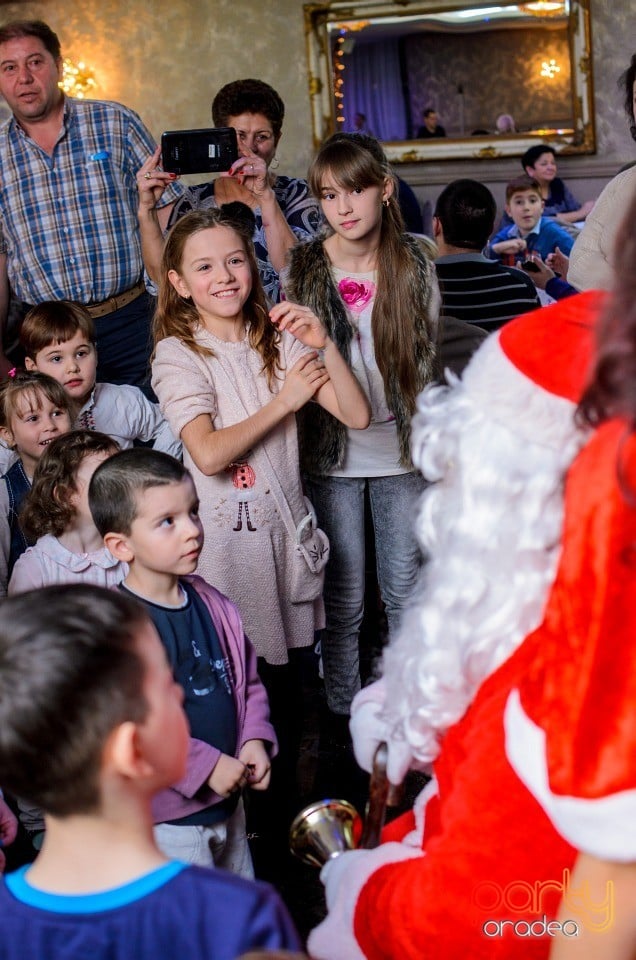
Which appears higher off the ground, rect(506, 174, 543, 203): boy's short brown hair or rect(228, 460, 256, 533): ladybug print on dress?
rect(506, 174, 543, 203): boy's short brown hair

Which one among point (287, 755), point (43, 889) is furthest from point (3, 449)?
point (43, 889)

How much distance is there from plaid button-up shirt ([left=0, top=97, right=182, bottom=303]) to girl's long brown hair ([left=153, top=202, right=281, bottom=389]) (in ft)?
3.56

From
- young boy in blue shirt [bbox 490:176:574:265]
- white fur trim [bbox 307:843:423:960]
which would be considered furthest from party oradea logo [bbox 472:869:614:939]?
young boy in blue shirt [bbox 490:176:574:265]

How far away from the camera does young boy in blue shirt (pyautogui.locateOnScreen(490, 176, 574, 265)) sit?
178 inches

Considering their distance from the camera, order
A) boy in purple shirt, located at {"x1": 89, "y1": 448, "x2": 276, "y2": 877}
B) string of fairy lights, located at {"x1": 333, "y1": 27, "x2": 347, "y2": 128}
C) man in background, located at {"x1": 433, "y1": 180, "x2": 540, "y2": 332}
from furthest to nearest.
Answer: string of fairy lights, located at {"x1": 333, "y1": 27, "x2": 347, "y2": 128}
man in background, located at {"x1": 433, "y1": 180, "x2": 540, "y2": 332}
boy in purple shirt, located at {"x1": 89, "y1": 448, "x2": 276, "y2": 877}

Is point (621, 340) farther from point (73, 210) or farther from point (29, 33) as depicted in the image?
point (29, 33)

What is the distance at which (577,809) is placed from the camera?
2.47 feet

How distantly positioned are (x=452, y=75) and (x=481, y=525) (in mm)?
5992

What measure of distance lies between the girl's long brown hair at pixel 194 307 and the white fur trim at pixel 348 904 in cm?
131

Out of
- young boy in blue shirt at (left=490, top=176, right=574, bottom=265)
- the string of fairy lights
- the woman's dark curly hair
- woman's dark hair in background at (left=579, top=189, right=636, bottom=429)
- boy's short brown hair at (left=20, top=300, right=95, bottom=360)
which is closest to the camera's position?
woman's dark hair in background at (left=579, top=189, right=636, bottom=429)

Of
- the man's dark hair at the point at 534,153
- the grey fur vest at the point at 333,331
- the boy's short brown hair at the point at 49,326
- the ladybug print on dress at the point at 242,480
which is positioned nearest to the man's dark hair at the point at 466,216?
the grey fur vest at the point at 333,331

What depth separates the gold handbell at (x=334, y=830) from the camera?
118cm

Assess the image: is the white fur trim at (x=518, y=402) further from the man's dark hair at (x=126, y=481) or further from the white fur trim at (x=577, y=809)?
the man's dark hair at (x=126, y=481)

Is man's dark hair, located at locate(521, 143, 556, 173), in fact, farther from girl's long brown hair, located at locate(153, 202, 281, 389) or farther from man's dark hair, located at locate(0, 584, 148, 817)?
man's dark hair, located at locate(0, 584, 148, 817)
